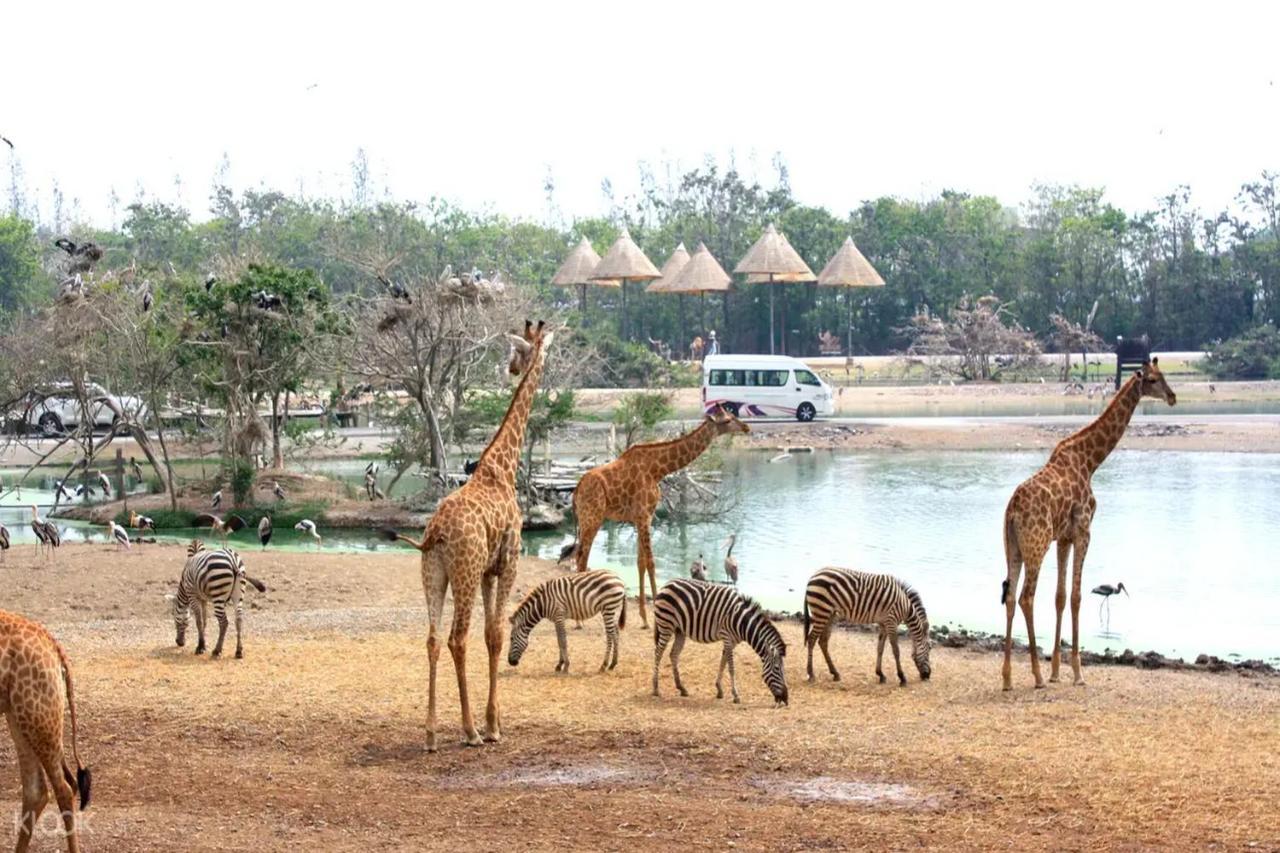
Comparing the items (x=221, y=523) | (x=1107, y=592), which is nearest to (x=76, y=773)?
(x=1107, y=592)

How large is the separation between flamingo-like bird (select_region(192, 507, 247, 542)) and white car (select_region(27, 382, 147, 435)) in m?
3.15

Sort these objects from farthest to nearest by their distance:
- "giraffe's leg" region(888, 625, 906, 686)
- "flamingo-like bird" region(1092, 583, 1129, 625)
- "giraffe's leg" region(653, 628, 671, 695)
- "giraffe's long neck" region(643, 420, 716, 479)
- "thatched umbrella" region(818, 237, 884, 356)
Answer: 1. "thatched umbrella" region(818, 237, 884, 356)
2. "flamingo-like bird" region(1092, 583, 1129, 625)
3. "giraffe's long neck" region(643, 420, 716, 479)
4. "giraffe's leg" region(888, 625, 906, 686)
5. "giraffe's leg" region(653, 628, 671, 695)

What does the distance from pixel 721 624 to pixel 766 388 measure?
32.1m

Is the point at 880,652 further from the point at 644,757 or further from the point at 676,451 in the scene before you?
the point at 676,451

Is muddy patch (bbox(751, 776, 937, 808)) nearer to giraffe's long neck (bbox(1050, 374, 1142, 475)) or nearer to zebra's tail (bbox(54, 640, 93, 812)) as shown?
zebra's tail (bbox(54, 640, 93, 812))

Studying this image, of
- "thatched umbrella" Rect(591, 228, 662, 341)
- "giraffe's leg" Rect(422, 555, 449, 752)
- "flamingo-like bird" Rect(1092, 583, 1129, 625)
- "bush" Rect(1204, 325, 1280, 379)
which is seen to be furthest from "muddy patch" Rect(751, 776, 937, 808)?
"thatched umbrella" Rect(591, 228, 662, 341)

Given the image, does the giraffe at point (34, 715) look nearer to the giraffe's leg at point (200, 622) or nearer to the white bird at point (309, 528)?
the giraffe's leg at point (200, 622)

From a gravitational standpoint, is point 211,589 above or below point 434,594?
below

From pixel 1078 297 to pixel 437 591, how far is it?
5794cm

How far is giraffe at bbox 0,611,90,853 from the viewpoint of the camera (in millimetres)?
7484

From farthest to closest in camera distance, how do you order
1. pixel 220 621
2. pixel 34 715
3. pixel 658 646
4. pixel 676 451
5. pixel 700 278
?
1. pixel 700 278
2. pixel 676 451
3. pixel 220 621
4. pixel 658 646
5. pixel 34 715

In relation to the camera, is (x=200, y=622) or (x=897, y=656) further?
(x=200, y=622)

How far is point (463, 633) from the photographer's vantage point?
10102mm

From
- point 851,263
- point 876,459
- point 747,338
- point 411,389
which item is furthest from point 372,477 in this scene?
point 747,338
